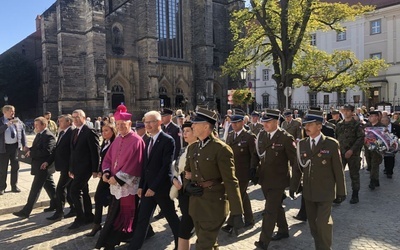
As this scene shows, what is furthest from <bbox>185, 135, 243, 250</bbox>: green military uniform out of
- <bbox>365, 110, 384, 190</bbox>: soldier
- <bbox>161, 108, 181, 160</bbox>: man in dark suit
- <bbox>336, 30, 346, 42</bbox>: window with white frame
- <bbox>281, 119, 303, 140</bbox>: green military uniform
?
<bbox>336, 30, 346, 42</bbox>: window with white frame

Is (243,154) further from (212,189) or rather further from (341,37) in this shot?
→ (341,37)

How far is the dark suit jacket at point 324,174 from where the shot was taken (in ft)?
14.3

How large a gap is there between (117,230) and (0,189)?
5259 millimetres

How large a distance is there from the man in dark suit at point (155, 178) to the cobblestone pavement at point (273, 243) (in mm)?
704

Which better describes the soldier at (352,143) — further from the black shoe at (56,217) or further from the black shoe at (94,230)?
the black shoe at (56,217)

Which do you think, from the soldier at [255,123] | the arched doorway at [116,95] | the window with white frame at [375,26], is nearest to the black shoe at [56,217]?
the soldier at [255,123]

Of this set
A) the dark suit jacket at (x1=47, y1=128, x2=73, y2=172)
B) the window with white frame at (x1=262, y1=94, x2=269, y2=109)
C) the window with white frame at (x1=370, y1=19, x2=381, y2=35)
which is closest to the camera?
the dark suit jacket at (x1=47, y1=128, x2=73, y2=172)

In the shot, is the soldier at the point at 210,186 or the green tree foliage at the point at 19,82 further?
the green tree foliage at the point at 19,82

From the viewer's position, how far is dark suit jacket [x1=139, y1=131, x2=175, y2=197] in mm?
4676

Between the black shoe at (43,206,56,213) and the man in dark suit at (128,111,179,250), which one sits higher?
the man in dark suit at (128,111,179,250)

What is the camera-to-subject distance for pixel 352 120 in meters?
7.62

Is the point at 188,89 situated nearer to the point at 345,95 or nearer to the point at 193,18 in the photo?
the point at 193,18

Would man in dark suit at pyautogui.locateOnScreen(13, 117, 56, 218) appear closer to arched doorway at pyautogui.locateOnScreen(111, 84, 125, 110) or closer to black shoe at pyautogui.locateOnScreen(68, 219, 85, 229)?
black shoe at pyautogui.locateOnScreen(68, 219, 85, 229)

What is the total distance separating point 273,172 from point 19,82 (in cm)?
4567
